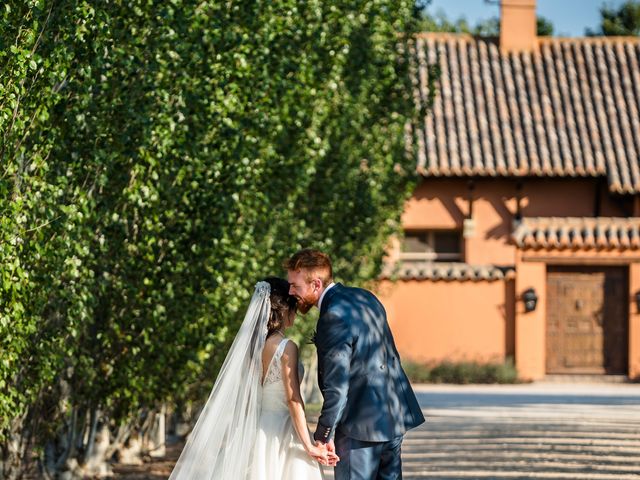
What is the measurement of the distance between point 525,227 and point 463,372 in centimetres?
349

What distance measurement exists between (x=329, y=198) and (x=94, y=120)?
7424mm

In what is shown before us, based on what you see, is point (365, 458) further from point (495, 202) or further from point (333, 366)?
point (495, 202)

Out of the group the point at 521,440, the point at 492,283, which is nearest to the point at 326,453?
the point at 521,440

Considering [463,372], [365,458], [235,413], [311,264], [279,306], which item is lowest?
[365,458]

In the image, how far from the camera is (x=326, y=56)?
1564cm

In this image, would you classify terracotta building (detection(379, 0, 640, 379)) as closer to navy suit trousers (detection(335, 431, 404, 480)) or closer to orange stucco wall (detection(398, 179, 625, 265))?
orange stucco wall (detection(398, 179, 625, 265))

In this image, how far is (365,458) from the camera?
7.68m

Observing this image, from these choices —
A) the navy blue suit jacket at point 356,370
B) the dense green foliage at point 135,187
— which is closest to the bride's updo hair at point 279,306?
the navy blue suit jacket at point 356,370

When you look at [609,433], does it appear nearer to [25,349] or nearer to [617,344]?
[25,349]

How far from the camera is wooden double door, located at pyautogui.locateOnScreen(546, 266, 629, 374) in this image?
29.5 metres

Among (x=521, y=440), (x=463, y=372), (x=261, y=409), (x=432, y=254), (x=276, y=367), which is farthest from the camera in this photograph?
(x=432, y=254)

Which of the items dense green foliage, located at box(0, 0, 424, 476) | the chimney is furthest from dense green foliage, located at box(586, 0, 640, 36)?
dense green foliage, located at box(0, 0, 424, 476)

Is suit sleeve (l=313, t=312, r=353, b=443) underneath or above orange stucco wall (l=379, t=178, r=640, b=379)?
underneath

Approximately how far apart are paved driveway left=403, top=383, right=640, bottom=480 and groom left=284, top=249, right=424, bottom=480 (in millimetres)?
5971
